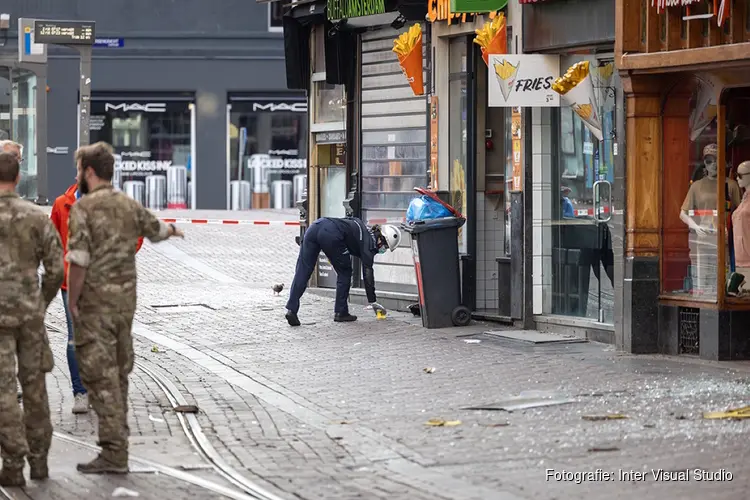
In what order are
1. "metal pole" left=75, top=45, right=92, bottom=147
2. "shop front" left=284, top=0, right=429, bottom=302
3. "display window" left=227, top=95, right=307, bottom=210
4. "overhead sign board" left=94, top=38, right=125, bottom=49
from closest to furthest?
"metal pole" left=75, top=45, right=92, bottom=147, "shop front" left=284, top=0, right=429, bottom=302, "overhead sign board" left=94, top=38, right=125, bottom=49, "display window" left=227, top=95, right=307, bottom=210

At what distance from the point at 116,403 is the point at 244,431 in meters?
1.49

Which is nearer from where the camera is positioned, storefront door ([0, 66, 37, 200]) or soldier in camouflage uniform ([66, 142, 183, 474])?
soldier in camouflage uniform ([66, 142, 183, 474])

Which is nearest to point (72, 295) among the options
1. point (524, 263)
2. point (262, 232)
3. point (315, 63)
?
point (524, 263)

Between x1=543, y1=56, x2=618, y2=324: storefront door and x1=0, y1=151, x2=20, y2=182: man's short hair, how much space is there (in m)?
7.04

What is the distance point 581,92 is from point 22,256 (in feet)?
23.7

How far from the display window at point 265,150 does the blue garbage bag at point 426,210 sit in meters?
23.9

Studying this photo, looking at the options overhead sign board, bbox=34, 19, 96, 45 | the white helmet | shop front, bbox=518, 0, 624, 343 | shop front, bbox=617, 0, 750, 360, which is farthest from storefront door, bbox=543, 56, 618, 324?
overhead sign board, bbox=34, 19, 96, 45

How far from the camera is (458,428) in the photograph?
9.32 m

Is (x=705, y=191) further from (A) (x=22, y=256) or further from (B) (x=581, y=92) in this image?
(A) (x=22, y=256)

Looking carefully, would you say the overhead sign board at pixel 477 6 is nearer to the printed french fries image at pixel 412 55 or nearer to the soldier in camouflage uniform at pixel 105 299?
the printed french fries image at pixel 412 55

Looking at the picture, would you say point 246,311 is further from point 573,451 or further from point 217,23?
point 217,23

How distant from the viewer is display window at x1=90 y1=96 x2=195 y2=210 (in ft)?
128

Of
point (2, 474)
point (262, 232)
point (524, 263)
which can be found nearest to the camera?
point (2, 474)

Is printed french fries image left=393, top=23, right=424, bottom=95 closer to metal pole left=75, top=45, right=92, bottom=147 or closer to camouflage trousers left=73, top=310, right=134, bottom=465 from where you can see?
metal pole left=75, top=45, right=92, bottom=147
